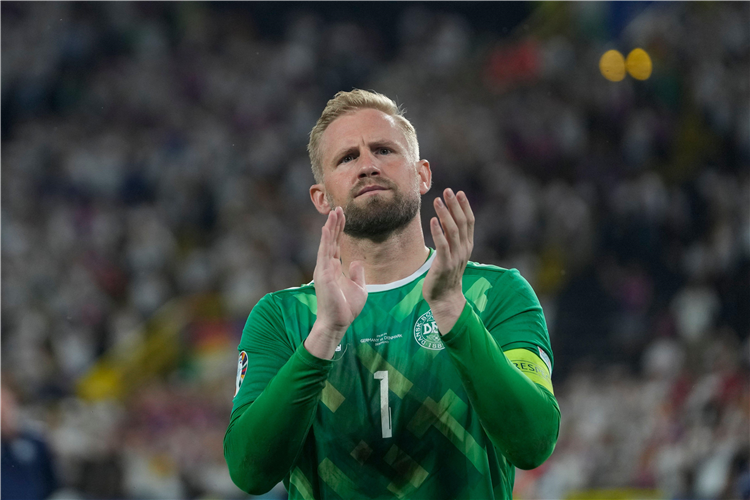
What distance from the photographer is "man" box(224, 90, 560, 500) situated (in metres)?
2.49

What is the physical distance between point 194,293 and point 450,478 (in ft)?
38.8

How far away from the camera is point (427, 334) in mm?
2941

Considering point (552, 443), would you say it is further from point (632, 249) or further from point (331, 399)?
point (632, 249)

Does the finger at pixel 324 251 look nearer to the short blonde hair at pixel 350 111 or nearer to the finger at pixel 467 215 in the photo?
the finger at pixel 467 215

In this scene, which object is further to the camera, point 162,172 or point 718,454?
point 162,172

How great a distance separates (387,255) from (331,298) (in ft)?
2.11

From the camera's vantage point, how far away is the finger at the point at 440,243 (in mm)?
2449

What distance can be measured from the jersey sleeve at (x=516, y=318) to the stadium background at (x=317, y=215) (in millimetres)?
6780

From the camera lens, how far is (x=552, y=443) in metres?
2.58

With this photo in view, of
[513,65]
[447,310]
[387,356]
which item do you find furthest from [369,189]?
[513,65]

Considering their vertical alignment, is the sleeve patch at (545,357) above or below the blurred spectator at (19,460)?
below

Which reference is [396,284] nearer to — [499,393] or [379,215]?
[379,215]

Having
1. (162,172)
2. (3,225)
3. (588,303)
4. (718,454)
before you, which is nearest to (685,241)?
(588,303)

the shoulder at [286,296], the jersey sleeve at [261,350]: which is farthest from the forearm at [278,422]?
the shoulder at [286,296]
